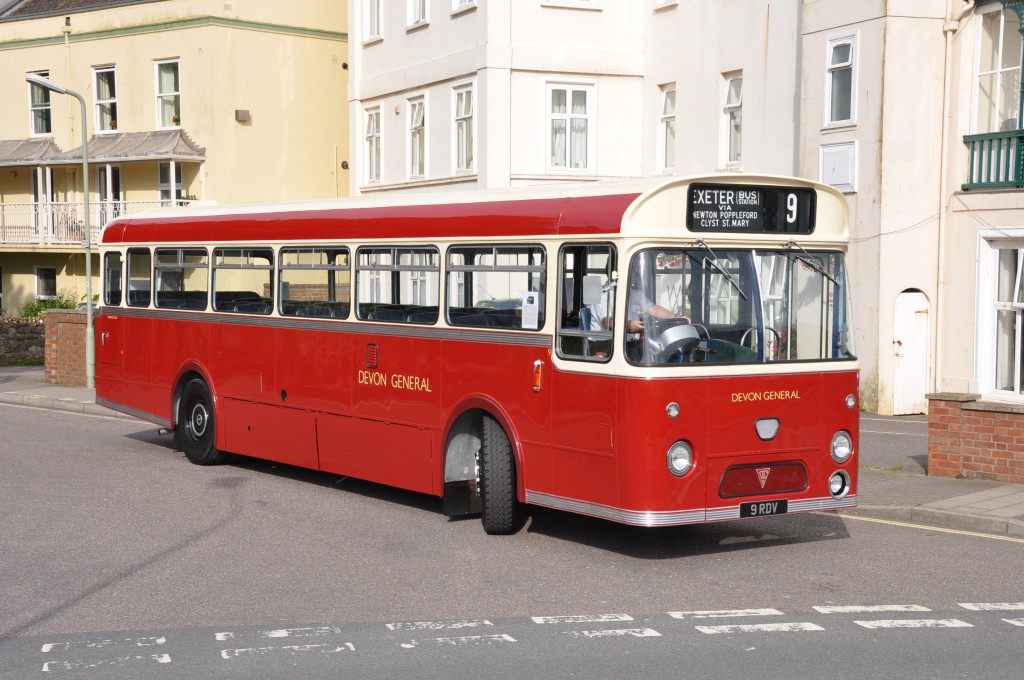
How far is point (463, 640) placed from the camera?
25.4 ft

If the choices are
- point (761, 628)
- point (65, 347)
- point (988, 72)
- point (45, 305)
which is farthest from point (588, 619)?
point (45, 305)

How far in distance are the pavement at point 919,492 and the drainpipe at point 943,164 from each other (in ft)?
7.81

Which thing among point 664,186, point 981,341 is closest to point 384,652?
point 664,186

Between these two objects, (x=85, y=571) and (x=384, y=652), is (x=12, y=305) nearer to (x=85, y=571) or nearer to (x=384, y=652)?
(x=85, y=571)

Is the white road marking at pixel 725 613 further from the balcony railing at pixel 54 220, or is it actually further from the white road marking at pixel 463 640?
the balcony railing at pixel 54 220

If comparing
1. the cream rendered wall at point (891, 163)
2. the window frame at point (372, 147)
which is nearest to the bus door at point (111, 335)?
the cream rendered wall at point (891, 163)

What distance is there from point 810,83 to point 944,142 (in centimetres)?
237

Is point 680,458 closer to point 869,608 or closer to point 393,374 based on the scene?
point 869,608

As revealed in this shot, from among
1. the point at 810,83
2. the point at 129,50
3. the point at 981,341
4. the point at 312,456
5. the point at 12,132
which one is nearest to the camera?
the point at 312,456

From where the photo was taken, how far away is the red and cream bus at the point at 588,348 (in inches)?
383

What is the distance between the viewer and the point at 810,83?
22.2m

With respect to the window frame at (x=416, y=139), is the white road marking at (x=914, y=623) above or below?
below

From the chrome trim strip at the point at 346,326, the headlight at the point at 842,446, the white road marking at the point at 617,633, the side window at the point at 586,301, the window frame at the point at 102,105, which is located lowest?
the white road marking at the point at 617,633

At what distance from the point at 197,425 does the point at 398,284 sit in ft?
14.4
